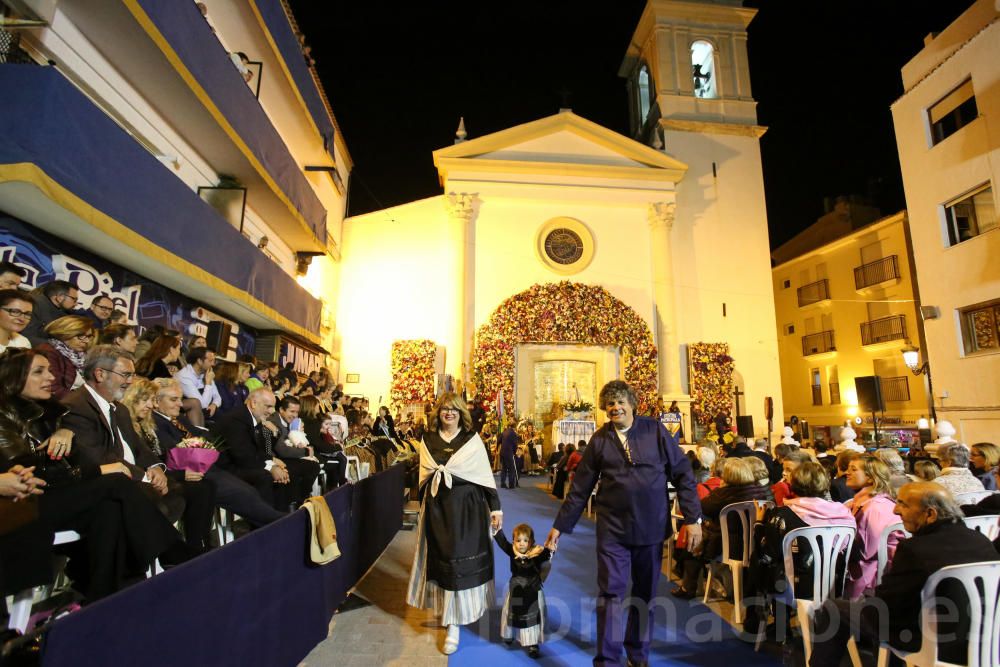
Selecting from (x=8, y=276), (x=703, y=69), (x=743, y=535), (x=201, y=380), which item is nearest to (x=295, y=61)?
(x=201, y=380)

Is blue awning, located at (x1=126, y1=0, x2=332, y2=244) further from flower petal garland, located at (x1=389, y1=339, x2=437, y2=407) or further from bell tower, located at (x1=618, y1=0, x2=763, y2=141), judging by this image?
bell tower, located at (x1=618, y1=0, x2=763, y2=141)

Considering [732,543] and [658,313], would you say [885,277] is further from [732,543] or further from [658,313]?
[732,543]

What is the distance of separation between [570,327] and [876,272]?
41.8 ft

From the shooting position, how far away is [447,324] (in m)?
15.4

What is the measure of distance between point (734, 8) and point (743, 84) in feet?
8.55

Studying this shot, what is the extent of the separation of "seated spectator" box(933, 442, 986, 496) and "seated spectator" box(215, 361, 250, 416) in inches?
250

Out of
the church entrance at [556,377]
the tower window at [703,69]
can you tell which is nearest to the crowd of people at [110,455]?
the church entrance at [556,377]

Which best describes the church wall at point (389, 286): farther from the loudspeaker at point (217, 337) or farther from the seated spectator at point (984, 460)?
the seated spectator at point (984, 460)

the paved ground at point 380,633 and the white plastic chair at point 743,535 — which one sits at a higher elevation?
the white plastic chair at point 743,535

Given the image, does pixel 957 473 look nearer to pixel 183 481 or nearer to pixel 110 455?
pixel 183 481

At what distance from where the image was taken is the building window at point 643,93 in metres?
19.8

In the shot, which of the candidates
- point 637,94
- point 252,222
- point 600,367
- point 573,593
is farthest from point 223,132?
point 637,94

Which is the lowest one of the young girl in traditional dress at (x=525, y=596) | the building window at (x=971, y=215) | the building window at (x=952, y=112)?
the young girl in traditional dress at (x=525, y=596)

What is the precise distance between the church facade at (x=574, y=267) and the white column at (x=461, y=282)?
1.7 inches
